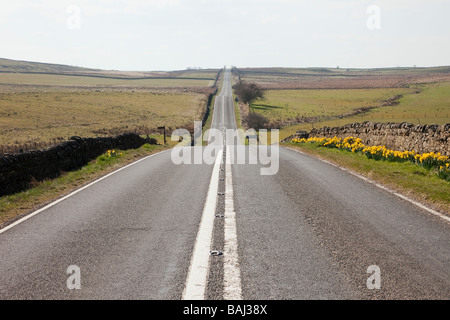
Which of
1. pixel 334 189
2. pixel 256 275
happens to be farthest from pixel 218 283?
pixel 334 189

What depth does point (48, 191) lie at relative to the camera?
1088 cm

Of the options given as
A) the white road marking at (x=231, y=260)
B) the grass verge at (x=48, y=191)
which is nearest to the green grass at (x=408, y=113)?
the grass verge at (x=48, y=191)

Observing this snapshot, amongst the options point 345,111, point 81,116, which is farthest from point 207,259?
point 345,111

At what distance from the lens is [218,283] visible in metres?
4.46

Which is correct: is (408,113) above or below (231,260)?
above

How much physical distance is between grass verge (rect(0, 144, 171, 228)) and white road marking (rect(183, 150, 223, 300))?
3.75m

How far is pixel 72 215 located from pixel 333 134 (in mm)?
20800

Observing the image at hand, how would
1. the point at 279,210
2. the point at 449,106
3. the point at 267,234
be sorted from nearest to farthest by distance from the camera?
1. the point at 267,234
2. the point at 279,210
3. the point at 449,106

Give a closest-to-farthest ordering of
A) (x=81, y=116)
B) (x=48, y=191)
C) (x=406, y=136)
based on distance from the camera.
Answer: 1. (x=48, y=191)
2. (x=406, y=136)
3. (x=81, y=116)

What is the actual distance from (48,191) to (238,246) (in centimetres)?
716

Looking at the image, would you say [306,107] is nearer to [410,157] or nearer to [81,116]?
[81,116]

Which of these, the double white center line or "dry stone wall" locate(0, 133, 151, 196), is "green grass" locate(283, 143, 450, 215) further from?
"dry stone wall" locate(0, 133, 151, 196)

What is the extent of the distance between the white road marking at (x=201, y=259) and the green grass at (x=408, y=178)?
4.44m
